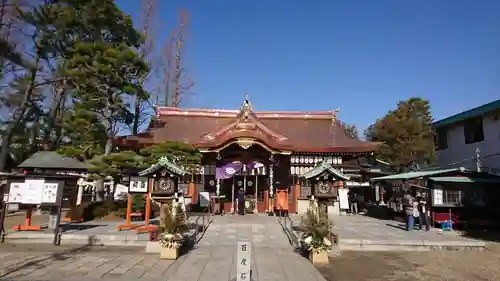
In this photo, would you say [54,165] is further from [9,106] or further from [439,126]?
[439,126]

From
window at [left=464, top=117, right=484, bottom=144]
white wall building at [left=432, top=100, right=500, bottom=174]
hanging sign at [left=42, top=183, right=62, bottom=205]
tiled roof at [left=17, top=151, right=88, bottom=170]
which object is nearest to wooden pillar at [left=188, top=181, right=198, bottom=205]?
tiled roof at [left=17, top=151, right=88, bottom=170]

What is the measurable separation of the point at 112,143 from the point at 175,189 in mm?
8460

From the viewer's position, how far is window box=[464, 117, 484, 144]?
69.3ft

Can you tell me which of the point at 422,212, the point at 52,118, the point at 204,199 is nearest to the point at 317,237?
the point at 422,212

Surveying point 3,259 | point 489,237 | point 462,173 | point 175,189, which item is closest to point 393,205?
point 462,173

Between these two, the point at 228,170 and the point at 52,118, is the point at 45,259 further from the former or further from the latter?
the point at 52,118

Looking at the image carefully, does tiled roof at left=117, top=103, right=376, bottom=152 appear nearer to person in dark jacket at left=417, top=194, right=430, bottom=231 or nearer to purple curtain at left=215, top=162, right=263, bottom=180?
purple curtain at left=215, top=162, right=263, bottom=180

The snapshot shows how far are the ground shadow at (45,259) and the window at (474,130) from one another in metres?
22.4

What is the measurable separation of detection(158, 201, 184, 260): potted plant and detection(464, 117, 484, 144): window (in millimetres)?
20067

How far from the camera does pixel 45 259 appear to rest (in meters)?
8.80

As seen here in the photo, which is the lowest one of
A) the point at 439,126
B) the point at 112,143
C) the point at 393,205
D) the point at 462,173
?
the point at 393,205

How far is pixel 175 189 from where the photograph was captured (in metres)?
13.4

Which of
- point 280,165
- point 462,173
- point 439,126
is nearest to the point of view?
point 462,173

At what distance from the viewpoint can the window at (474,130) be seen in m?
21.1
